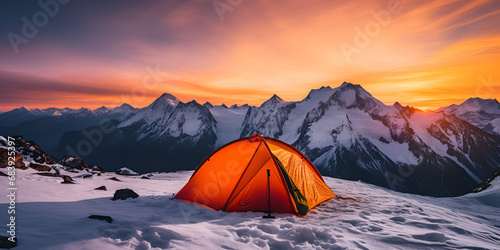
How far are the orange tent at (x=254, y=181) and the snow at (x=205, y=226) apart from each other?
1.69ft

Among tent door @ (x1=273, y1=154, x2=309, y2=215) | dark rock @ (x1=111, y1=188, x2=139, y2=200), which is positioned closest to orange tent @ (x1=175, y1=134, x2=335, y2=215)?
tent door @ (x1=273, y1=154, x2=309, y2=215)

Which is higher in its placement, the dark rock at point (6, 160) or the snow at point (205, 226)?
the dark rock at point (6, 160)

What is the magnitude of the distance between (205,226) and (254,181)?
3436mm

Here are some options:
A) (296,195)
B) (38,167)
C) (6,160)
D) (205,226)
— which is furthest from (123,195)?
(38,167)

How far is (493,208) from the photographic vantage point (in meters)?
15.6

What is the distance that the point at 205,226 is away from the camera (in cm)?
826

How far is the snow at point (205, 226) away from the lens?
6.33 meters

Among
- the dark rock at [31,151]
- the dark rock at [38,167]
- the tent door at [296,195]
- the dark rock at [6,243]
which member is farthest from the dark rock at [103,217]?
the dark rock at [31,151]

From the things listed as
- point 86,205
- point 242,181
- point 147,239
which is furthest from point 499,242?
point 86,205

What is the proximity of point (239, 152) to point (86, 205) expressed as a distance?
6698 millimetres

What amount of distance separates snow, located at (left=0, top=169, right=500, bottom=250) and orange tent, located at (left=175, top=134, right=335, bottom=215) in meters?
0.52

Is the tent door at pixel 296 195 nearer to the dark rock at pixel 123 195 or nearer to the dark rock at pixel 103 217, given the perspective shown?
the dark rock at pixel 103 217

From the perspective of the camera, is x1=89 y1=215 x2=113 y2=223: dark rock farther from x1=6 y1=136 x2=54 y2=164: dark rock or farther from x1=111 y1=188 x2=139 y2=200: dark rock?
x1=6 y1=136 x2=54 y2=164: dark rock

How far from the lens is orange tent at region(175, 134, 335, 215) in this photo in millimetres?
10750
